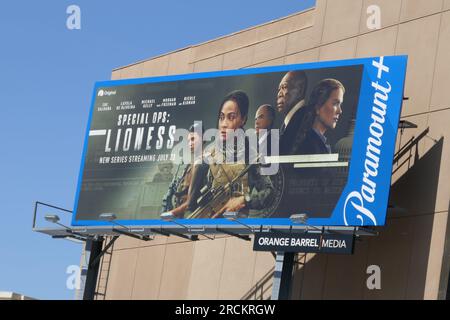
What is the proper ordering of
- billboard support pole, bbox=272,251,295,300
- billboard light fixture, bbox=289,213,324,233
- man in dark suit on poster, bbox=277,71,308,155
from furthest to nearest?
man in dark suit on poster, bbox=277,71,308,155, billboard support pole, bbox=272,251,295,300, billboard light fixture, bbox=289,213,324,233

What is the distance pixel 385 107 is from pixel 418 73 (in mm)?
1990

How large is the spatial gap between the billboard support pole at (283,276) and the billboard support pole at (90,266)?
289 inches

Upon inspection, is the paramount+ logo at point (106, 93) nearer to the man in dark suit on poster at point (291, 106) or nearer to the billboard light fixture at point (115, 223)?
the billboard light fixture at point (115, 223)

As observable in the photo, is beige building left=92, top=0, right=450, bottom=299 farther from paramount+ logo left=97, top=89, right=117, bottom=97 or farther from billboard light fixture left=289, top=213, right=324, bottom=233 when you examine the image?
paramount+ logo left=97, top=89, right=117, bottom=97

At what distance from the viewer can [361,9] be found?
109ft

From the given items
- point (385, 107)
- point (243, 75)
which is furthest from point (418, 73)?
point (243, 75)

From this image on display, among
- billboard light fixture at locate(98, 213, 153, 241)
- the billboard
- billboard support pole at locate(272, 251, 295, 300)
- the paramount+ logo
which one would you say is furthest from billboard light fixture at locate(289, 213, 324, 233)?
the paramount+ logo

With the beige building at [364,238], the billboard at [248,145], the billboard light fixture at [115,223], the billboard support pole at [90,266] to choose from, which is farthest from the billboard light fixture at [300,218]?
the billboard support pole at [90,266]

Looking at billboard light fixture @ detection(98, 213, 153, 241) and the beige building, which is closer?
the beige building

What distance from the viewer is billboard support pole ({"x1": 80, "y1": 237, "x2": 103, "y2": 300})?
116 feet

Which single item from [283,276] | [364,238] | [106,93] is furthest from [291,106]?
[106,93]

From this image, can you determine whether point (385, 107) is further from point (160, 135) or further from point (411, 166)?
point (160, 135)

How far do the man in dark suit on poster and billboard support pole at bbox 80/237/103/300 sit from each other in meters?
7.31

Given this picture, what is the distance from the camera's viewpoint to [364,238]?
31.0 m
